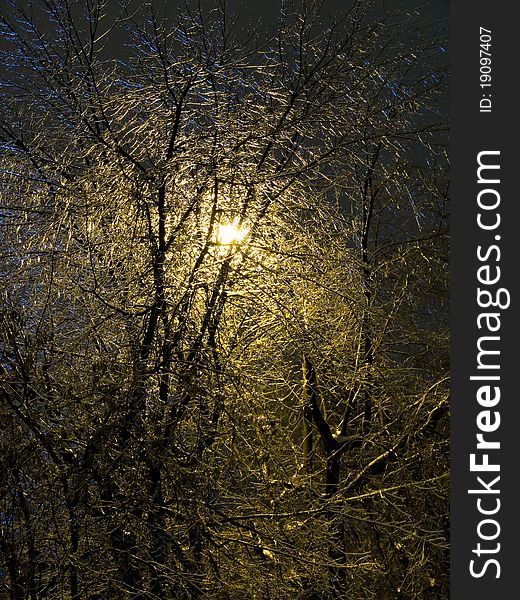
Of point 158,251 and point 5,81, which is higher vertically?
point 5,81

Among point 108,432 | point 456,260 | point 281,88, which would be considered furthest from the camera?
point 281,88

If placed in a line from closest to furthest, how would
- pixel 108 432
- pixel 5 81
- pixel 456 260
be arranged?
1. pixel 108 432
2. pixel 456 260
3. pixel 5 81

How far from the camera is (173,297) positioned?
12.1ft

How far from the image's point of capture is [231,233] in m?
3.84

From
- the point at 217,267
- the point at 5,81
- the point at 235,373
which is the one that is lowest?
the point at 235,373

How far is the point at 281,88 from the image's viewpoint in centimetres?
413

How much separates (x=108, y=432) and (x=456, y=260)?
4.62 ft

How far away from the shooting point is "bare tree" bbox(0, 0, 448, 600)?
11.1 feet

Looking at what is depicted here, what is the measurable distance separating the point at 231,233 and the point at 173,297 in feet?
1.12

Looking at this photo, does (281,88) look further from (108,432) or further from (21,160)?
(108,432)

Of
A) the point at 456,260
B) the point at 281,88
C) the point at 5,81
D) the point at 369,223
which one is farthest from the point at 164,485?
the point at 369,223

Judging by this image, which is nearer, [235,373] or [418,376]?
[235,373]

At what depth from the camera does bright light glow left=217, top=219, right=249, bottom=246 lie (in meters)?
3.82

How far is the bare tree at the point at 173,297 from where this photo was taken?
11.1ft
